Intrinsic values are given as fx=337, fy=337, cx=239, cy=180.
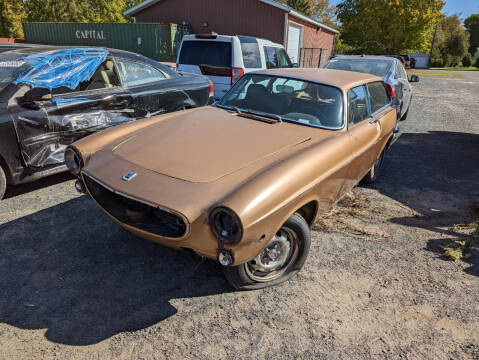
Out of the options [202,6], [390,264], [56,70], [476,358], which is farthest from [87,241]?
[202,6]

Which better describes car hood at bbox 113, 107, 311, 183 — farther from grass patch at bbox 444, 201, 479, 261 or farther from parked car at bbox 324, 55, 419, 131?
parked car at bbox 324, 55, 419, 131

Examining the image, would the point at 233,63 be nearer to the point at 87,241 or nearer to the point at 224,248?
the point at 87,241

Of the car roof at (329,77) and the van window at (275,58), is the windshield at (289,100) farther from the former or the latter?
the van window at (275,58)

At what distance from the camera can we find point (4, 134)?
3648mm

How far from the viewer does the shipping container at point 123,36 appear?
18.0 m

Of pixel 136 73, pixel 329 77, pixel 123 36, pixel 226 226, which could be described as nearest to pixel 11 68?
pixel 136 73

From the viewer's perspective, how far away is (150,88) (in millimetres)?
5113

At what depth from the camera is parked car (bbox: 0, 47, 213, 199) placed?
379 centimetres

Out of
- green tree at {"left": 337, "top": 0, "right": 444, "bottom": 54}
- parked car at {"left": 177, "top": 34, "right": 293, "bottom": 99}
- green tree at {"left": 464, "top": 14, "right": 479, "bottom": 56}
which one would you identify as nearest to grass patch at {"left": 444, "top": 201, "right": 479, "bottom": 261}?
parked car at {"left": 177, "top": 34, "right": 293, "bottom": 99}

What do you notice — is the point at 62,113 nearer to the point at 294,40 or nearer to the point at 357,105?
the point at 357,105

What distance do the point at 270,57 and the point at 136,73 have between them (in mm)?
4408

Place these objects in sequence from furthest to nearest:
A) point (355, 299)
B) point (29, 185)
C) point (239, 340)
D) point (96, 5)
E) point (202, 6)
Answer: point (96, 5), point (202, 6), point (29, 185), point (355, 299), point (239, 340)

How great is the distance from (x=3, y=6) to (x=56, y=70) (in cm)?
3482

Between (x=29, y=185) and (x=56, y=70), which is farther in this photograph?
(x=29, y=185)
